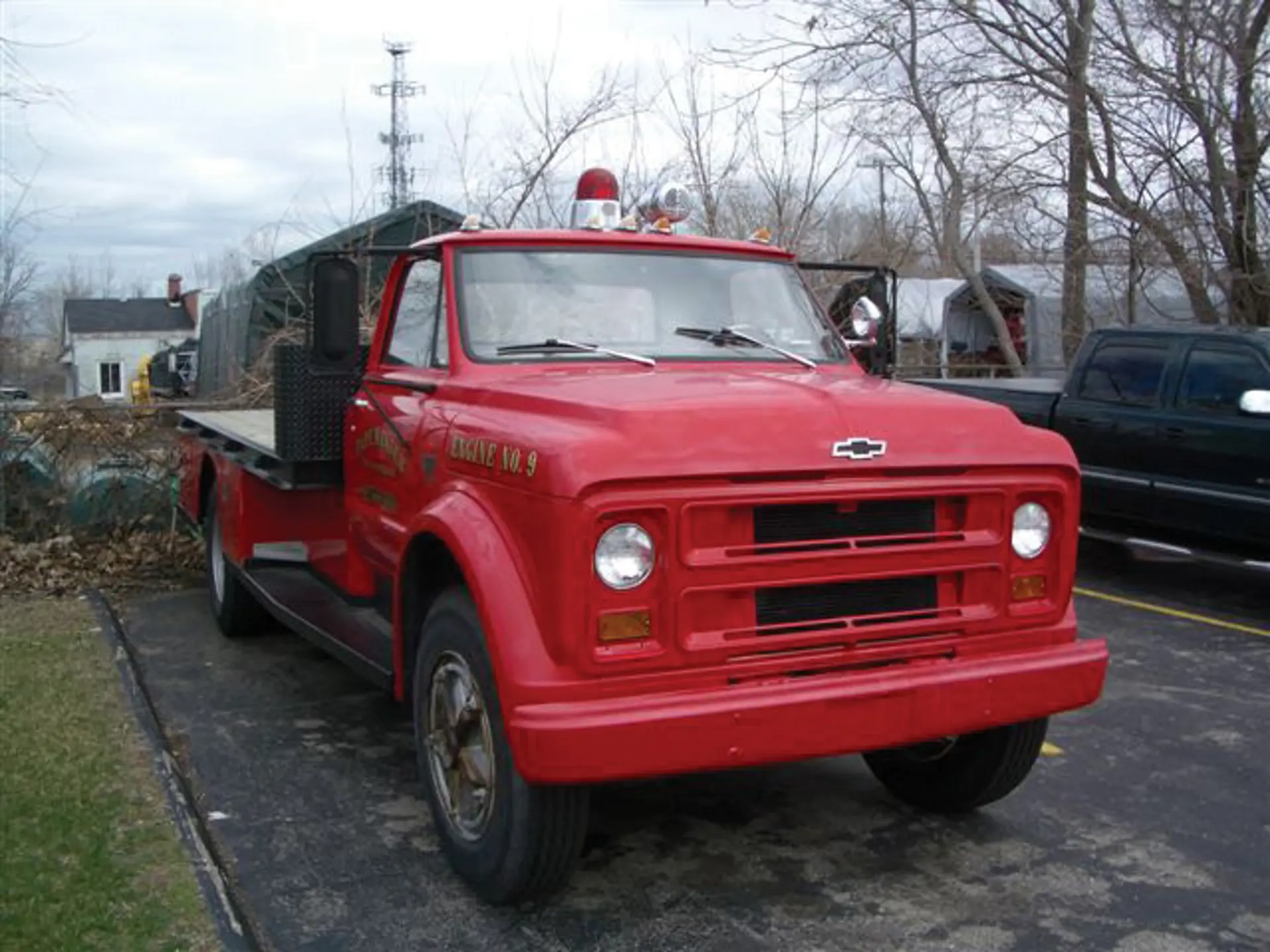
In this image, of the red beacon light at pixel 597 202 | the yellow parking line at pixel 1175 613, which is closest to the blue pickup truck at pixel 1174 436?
the yellow parking line at pixel 1175 613

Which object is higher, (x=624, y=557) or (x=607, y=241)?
(x=607, y=241)

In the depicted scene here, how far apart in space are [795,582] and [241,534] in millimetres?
4064

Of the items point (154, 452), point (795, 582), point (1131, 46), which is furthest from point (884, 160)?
point (795, 582)

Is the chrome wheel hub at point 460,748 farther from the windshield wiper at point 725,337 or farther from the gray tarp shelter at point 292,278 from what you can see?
the gray tarp shelter at point 292,278

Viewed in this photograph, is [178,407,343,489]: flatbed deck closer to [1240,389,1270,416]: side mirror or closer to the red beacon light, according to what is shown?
the red beacon light

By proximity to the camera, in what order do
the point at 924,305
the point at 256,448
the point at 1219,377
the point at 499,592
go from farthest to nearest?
1. the point at 924,305
2. the point at 1219,377
3. the point at 256,448
4. the point at 499,592

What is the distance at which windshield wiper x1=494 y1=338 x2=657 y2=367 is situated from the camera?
15.6ft

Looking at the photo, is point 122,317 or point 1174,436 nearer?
point 1174,436

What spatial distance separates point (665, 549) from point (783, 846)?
1.53 metres

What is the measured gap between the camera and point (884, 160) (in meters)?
17.0

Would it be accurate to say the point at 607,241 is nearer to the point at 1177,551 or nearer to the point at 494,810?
the point at 494,810

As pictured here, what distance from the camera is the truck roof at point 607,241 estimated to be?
509 centimetres

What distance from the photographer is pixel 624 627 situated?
11.6 feet

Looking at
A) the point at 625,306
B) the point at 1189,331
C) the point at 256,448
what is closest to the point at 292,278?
the point at 256,448
